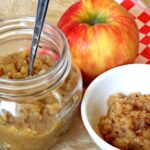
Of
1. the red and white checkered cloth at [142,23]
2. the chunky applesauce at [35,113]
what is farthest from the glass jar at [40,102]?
the red and white checkered cloth at [142,23]

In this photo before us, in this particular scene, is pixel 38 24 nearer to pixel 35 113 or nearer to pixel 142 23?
pixel 35 113

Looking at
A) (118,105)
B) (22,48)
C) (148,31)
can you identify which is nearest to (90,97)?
(118,105)

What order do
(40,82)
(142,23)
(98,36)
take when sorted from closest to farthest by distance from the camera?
(40,82)
(98,36)
(142,23)

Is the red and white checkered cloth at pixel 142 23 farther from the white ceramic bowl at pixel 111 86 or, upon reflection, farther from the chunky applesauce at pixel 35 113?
the chunky applesauce at pixel 35 113

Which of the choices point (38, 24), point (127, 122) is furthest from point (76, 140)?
point (38, 24)

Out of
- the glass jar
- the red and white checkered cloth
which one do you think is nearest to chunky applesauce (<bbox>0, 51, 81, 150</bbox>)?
the glass jar

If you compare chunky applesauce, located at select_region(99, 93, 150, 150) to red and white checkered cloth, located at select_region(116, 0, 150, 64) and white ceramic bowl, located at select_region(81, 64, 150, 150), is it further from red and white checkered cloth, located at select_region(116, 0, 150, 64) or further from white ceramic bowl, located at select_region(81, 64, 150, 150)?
red and white checkered cloth, located at select_region(116, 0, 150, 64)
